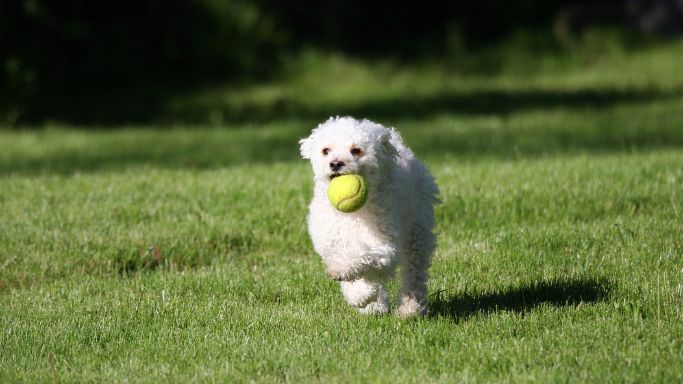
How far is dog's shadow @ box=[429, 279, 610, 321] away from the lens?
6176mm

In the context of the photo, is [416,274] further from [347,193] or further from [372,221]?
[347,193]

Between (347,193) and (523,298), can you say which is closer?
(347,193)

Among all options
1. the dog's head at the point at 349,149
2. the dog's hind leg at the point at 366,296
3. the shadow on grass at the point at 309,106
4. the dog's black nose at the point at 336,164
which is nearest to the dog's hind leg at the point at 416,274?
the dog's hind leg at the point at 366,296

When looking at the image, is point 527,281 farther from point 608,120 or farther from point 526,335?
point 608,120

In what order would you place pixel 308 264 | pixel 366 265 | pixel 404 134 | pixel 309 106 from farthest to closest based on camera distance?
pixel 309 106, pixel 404 134, pixel 308 264, pixel 366 265

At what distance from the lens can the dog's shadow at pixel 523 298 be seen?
6176 millimetres

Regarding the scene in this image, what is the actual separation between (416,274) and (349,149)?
1.02 m

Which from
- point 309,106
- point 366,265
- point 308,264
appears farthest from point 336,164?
point 309,106

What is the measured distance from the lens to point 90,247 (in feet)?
26.1

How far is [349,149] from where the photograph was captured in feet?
18.3

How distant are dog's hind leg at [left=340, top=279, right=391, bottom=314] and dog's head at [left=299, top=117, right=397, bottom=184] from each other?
705 mm

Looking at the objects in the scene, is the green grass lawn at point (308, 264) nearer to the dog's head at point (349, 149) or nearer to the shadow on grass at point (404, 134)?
the shadow on grass at point (404, 134)

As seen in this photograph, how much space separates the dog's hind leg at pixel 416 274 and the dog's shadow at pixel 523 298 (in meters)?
0.15

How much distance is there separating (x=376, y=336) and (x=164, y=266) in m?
2.75
